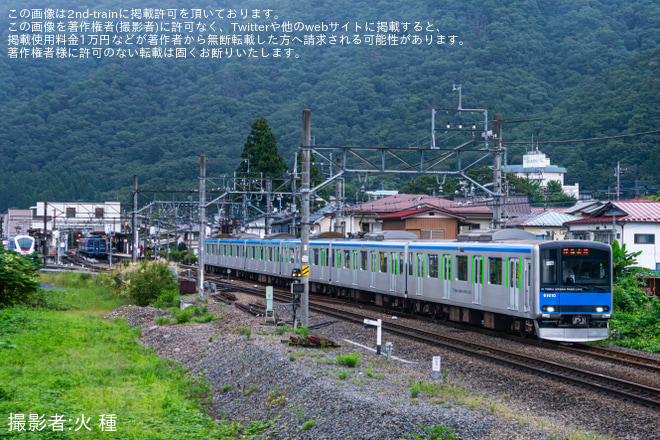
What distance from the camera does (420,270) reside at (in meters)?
21.8

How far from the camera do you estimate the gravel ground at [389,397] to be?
8703 millimetres

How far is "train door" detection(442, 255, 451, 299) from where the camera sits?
20.0 m

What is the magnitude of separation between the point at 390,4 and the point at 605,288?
100005 mm

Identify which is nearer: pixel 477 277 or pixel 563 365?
pixel 563 365

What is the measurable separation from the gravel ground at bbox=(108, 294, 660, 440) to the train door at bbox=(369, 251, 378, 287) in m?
8.16

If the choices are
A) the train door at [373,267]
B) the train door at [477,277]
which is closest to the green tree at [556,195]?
the train door at [373,267]

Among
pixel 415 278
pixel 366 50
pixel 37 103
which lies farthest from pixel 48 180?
pixel 415 278

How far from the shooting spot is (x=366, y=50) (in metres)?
99.1

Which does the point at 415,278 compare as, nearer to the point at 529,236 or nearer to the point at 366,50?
the point at 529,236

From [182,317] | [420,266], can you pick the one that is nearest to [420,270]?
[420,266]

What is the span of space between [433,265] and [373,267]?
15.6ft

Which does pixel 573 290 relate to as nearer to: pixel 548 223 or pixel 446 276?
pixel 446 276

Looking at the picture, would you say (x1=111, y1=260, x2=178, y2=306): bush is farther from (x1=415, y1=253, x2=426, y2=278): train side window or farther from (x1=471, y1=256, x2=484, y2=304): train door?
(x1=471, y1=256, x2=484, y2=304): train door

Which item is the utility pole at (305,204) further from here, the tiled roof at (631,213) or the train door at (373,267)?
the tiled roof at (631,213)
